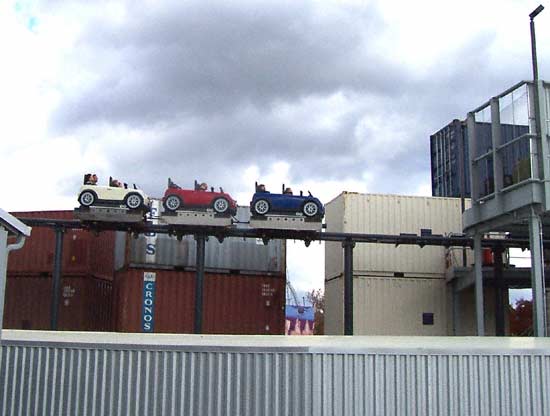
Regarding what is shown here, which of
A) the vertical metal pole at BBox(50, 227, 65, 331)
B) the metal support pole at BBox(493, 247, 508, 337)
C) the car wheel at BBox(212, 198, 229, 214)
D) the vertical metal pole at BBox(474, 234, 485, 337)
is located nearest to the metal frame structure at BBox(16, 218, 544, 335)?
the vertical metal pole at BBox(50, 227, 65, 331)

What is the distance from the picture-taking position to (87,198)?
70.1 feet

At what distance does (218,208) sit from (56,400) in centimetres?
1305

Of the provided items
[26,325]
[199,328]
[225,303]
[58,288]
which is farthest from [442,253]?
[26,325]

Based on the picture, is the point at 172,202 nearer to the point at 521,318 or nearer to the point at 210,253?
the point at 210,253

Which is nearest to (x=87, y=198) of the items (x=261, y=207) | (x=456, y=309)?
(x=261, y=207)

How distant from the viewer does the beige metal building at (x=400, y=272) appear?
25.7 meters

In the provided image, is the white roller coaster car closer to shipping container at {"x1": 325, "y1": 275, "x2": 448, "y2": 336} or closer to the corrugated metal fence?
shipping container at {"x1": 325, "y1": 275, "x2": 448, "y2": 336}

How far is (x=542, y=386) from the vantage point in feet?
30.3

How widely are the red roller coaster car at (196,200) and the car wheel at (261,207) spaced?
0.85 meters

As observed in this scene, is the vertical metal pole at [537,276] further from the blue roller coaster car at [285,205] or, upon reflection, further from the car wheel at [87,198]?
the car wheel at [87,198]

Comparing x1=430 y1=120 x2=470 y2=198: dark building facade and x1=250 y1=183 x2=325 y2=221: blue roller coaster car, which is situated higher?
x1=430 y1=120 x2=470 y2=198: dark building facade

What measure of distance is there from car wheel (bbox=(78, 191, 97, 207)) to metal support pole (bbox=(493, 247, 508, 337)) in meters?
14.2

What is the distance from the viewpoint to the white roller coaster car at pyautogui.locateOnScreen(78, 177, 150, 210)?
70.0ft

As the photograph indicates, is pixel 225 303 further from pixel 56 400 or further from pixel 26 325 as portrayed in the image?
pixel 56 400
